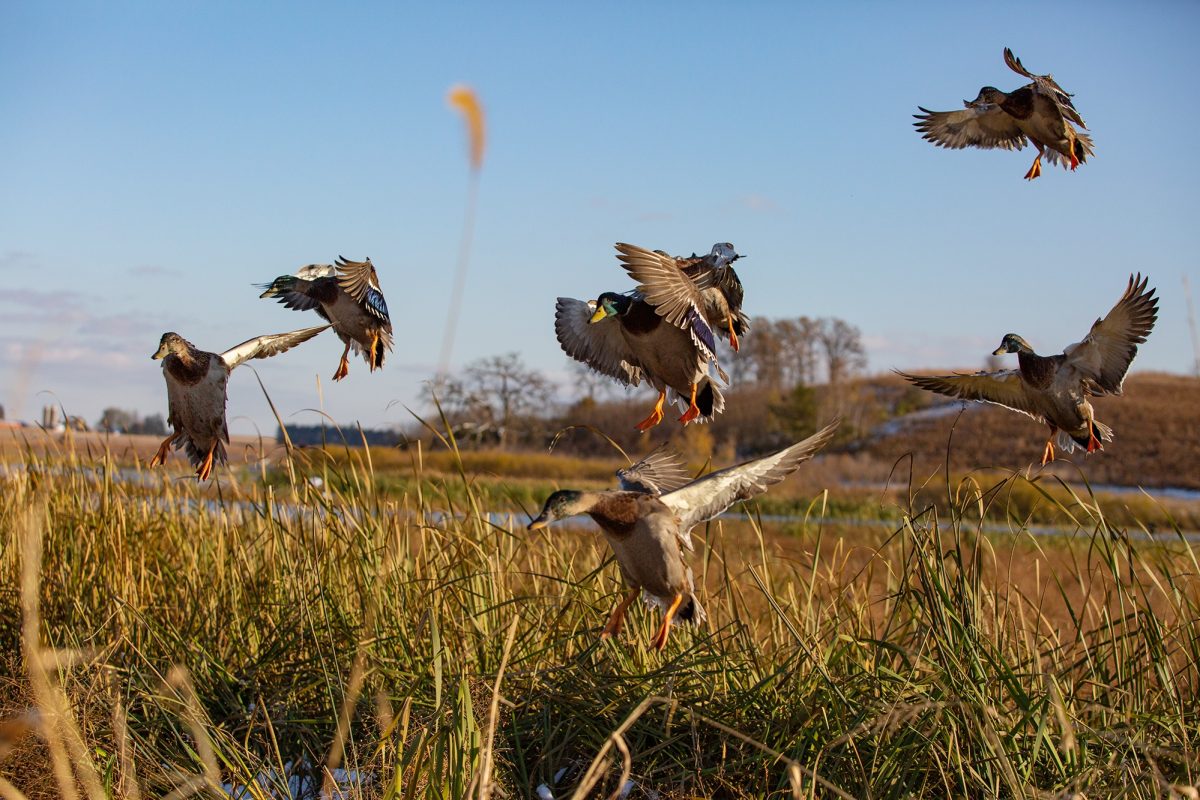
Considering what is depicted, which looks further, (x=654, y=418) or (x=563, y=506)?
(x=654, y=418)

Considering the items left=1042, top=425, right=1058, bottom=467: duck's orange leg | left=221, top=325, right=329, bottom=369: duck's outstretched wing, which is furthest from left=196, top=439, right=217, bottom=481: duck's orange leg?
left=1042, top=425, right=1058, bottom=467: duck's orange leg

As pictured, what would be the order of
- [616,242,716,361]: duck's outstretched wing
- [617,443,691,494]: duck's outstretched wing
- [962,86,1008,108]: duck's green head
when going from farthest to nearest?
[962,86,1008,108]: duck's green head
[616,242,716,361]: duck's outstretched wing
[617,443,691,494]: duck's outstretched wing

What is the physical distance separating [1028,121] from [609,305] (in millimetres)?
1613

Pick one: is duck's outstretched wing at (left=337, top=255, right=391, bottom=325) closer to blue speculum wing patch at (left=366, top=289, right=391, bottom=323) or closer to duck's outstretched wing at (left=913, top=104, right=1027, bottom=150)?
blue speculum wing patch at (left=366, top=289, right=391, bottom=323)

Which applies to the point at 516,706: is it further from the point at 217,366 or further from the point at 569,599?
the point at 217,366

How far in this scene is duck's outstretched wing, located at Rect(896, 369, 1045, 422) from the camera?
302 centimetres

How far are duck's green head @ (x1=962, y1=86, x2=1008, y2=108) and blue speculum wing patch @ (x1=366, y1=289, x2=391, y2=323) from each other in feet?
6.73

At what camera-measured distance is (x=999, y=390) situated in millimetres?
3104

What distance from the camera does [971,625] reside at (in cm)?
299

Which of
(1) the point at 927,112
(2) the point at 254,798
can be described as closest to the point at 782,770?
(2) the point at 254,798

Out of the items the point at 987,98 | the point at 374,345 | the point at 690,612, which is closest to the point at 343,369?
the point at 374,345

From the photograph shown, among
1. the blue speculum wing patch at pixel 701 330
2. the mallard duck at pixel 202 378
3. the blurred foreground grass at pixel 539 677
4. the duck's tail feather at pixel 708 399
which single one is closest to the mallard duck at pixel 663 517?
the blurred foreground grass at pixel 539 677

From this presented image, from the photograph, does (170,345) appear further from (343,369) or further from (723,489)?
(723,489)

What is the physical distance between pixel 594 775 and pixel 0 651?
3.32m
